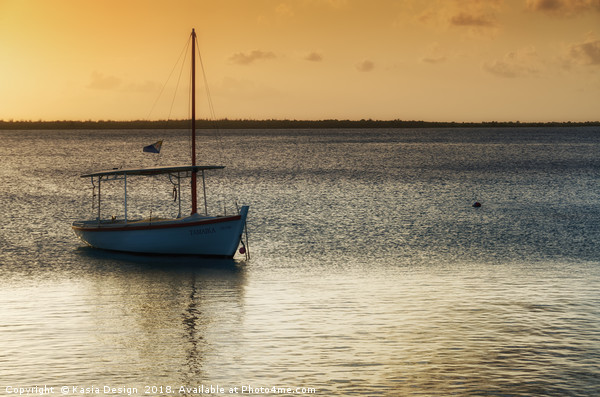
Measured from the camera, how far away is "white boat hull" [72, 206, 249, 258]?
3531 cm

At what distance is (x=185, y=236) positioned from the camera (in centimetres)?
→ 3562

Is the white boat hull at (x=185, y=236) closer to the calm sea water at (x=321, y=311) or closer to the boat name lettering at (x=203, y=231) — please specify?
the boat name lettering at (x=203, y=231)

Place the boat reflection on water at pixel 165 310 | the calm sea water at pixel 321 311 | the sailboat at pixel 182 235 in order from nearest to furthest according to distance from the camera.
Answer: the calm sea water at pixel 321 311
the boat reflection on water at pixel 165 310
the sailboat at pixel 182 235

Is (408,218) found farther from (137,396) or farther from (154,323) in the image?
(137,396)

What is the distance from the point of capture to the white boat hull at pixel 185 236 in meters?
35.3

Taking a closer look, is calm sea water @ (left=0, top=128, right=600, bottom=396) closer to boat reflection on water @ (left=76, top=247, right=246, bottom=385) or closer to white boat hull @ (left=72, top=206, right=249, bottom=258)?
boat reflection on water @ (left=76, top=247, right=246, bottom=385)

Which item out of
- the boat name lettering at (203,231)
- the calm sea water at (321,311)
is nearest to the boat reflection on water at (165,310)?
the calm sea water at (321,311)

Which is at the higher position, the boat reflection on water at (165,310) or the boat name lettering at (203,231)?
the boat name lettering at (203,231)

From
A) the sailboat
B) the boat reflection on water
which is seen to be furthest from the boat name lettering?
the boat reflection on water

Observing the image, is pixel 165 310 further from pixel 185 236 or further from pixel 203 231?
pixel 185 236

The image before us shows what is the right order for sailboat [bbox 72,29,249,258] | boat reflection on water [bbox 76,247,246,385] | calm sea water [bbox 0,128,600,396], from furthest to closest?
sailboat [bbox 72,29,249,258] → boat reflection on water [bbox 76,247,246,385] → calm sea water [bbox 0,128,600,396]

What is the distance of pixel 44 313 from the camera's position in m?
24.0

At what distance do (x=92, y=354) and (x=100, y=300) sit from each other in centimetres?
730

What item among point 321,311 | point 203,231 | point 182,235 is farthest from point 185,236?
point 321,311
